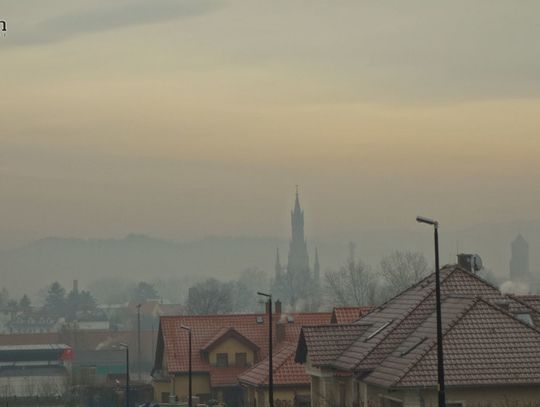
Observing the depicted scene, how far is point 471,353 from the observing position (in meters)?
44.2

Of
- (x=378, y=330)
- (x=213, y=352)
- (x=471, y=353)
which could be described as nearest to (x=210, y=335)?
(x=213, y=352)

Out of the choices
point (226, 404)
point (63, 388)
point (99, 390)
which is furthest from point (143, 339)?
point (226, 404)

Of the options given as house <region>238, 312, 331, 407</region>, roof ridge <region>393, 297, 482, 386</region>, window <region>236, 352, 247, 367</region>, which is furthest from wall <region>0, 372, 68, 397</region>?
roof ridge <region>393, 297, 482, 386</region>

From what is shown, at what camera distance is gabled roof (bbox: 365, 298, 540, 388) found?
141 feet

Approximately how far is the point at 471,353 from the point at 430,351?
1440mm

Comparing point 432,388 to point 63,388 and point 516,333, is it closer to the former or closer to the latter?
point 516,333

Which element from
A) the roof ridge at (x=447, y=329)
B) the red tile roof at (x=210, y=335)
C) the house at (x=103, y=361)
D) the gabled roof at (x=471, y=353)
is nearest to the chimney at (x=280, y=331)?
the red tile roof at (x=210, y=335)

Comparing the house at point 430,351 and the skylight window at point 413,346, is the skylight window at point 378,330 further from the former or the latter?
the skylight window at point 413,346

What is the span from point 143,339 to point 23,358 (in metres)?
31.7

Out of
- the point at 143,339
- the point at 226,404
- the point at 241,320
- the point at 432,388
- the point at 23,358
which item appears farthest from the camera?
the point at 143,339

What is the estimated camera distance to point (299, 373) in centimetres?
6450

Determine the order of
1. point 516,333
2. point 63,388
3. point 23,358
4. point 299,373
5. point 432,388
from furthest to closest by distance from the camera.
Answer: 1. point 23,358
2. point 63,388
3. point 299,373
4. point 516,333
5. point 432,388

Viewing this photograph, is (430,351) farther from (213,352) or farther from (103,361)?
(103,361)

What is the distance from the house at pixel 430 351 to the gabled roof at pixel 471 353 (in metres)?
0.03
